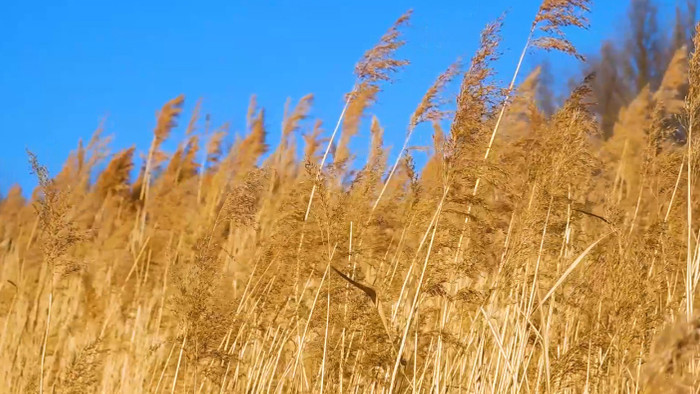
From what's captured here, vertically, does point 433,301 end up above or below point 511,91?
below

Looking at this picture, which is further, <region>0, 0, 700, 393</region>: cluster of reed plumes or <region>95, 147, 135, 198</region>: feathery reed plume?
<region>95, 147, 135, 198</region>: feathery reed plume

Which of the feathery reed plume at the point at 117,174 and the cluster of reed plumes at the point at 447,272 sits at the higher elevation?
the feathery reed plume at the point at 117,174

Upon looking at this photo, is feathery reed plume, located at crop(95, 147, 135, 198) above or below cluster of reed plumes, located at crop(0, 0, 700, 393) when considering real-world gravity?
above

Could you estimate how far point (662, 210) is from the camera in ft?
16.1

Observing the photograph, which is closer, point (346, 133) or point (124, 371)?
point (124, 371)

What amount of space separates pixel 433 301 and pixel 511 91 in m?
1.31

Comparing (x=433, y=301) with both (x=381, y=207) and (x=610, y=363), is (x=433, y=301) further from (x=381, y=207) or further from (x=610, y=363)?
(x=610, y=363)

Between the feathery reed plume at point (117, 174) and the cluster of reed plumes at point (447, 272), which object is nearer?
the cluster of reed plumes at point (447, 272)

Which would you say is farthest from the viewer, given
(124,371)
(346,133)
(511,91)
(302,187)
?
(346,133)

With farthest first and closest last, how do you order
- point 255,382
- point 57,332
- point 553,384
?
point 57,332 < point 255,382 < point 553,384

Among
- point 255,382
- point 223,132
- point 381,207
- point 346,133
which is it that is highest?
point 223,132

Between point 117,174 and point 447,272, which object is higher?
point 117,174

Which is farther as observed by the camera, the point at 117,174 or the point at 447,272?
the point at 117,174

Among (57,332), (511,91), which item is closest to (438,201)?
(511,91)
